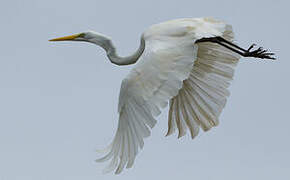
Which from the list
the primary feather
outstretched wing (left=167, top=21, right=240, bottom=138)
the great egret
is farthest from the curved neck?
outstretched wing (left=167, top=21, right=240, bottom=138)

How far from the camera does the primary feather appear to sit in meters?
11.0

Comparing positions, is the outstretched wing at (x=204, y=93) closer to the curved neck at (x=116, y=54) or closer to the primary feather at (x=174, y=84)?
the primary feather at (x=174, y=84)

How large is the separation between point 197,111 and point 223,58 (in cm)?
89

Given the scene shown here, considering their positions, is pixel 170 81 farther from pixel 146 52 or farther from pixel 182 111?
pixel 182 111

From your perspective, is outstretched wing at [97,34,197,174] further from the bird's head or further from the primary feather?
the bird's head

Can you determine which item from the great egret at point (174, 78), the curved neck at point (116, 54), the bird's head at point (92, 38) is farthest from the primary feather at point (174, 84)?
the bird's head at point (92, 38)

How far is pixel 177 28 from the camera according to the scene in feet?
40.6

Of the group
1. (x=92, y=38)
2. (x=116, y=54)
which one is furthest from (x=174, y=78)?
(x=92, y=38)

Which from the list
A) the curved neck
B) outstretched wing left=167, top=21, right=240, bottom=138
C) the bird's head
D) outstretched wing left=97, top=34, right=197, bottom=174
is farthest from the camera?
the bird's head

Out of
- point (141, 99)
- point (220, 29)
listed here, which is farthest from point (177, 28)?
point (141, 99)

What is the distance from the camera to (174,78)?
1127 cm

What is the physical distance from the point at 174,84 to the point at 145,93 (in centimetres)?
38

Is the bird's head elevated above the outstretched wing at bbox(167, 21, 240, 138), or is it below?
above

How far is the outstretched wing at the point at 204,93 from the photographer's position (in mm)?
13312
